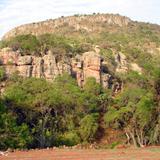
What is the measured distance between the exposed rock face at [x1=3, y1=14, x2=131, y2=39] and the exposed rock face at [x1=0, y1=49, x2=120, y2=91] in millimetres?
48701

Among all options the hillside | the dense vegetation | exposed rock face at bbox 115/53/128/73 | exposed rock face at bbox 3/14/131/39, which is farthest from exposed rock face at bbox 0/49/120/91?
exposed rock face at bbox 3/14/131/39

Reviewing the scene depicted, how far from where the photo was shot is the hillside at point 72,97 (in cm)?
4388

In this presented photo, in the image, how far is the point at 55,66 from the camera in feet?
193

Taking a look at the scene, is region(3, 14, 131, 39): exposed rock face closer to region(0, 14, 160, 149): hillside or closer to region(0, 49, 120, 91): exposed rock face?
region(0, 14, 160, 149): hillside

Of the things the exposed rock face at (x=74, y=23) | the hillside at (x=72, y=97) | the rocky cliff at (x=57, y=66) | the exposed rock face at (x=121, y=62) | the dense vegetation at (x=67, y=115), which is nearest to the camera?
the dense vegetation at (x=67, y=115)

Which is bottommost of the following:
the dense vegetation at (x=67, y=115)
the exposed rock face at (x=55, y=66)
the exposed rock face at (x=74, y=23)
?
the dense vegetation at (x=67, y=115)

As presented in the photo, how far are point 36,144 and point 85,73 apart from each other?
18128mm

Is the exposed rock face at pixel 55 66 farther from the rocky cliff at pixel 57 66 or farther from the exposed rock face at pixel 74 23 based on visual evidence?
the exposed rock face at pixel 74 23

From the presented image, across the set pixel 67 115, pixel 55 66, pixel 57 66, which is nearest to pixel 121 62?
pixel 57 66

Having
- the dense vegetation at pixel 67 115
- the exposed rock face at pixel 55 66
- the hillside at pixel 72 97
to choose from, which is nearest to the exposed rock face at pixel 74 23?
the hillside at pixel 72 97

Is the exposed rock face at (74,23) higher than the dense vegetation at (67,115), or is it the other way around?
the exposed rock face at (74,23)

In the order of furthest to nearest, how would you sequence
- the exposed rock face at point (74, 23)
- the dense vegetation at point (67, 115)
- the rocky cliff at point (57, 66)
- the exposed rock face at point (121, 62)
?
the exposed rock face at point (74, 23) → the exposed rock face at point (121, 62) → the rocky cliff at point (57, 66) → the dense vegetation at point (67, 115)

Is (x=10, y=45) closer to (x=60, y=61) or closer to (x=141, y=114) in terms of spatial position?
(x=60, y=61)

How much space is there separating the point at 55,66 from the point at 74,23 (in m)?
55.6
